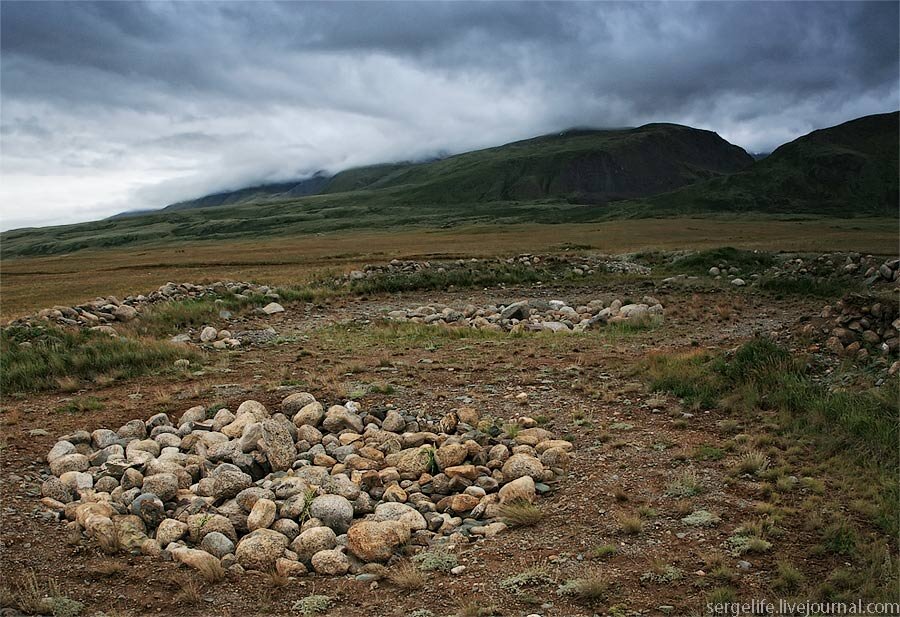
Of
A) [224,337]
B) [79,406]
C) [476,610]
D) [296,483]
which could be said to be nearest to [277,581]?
[296,483]

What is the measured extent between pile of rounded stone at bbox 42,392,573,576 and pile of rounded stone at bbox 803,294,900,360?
750cm

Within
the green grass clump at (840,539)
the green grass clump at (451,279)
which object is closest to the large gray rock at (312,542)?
the green grass clump at (840,539)

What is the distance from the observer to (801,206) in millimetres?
199250

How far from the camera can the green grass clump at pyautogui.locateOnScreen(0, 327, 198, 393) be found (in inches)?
550

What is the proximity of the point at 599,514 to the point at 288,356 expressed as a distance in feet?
36.4

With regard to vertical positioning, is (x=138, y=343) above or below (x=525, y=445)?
above

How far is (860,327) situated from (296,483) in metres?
12.7

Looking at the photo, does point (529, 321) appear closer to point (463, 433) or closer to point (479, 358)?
point (479, 358)

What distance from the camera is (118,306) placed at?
883 inches

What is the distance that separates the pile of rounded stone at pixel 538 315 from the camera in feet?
70.4

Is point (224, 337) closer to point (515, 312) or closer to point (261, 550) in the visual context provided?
point (515, 312)

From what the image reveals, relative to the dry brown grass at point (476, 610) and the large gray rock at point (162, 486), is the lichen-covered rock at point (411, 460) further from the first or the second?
the dry brown grass at point (476, 610)

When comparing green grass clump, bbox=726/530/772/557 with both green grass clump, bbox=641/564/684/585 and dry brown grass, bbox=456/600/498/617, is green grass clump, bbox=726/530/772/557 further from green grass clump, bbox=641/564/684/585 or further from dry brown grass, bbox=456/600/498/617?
dry brown grass, bbox=456/600/498/617

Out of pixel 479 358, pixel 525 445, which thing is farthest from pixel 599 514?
pixel 479 358
